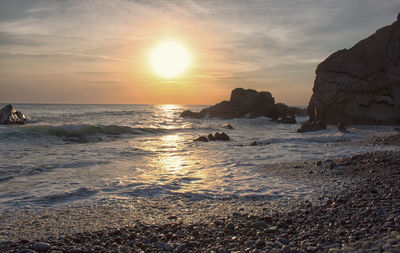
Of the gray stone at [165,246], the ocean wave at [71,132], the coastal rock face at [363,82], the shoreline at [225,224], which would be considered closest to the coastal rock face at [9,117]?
Result: the ocean wave at [71,132]

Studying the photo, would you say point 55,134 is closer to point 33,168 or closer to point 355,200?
point 33,168

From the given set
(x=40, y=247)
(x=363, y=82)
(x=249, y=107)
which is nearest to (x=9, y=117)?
(x=40, y=247)

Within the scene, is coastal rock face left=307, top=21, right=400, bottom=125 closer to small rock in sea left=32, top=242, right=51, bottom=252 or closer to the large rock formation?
the large rock formation

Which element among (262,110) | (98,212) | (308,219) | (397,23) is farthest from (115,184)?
(262,110)

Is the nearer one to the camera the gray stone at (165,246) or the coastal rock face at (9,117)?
the gray stone at (165,246)

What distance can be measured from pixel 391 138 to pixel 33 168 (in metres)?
17.7

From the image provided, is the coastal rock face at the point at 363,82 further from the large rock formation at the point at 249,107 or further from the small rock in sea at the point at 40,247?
the small rock in sea at the point at 40,247

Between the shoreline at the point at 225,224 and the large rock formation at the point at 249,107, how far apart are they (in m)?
48.1

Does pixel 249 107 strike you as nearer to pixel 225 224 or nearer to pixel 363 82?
pixel 363 82

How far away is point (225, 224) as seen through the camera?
16.5 feet

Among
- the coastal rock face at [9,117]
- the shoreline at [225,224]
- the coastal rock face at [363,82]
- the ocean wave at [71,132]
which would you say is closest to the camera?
the shoreline at [225,224]

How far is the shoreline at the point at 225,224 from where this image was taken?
415 cm

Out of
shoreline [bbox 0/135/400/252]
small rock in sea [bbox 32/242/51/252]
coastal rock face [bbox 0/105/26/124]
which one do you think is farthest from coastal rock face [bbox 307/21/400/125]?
coastal rock face [bbox 0/105/26/124]

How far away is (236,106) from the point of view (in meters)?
59.6
